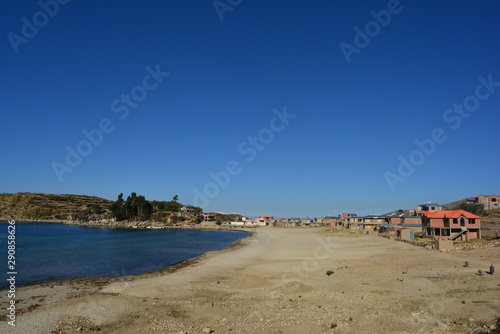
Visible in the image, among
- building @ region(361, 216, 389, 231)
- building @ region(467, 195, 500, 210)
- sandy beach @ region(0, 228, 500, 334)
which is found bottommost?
sandy beach @ region(0, 228, 500, 334)

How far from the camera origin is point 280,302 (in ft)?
72.1

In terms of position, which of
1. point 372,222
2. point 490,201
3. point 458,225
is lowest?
point 372,222

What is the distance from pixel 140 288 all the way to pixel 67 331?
10.9 metres

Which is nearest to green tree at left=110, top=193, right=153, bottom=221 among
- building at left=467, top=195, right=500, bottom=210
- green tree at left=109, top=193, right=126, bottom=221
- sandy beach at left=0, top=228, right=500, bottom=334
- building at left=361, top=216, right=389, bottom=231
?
green tree at left=109, top=193, right=126, bottom=221

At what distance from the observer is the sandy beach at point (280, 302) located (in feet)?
56.5

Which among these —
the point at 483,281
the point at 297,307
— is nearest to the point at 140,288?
the point at 297,307

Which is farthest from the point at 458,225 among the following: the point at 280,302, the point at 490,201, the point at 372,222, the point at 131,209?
the point at 131,209

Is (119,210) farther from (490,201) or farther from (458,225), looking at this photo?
(490,201)

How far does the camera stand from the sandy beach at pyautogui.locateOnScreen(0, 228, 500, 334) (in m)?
17.2

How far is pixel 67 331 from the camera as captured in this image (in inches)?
703

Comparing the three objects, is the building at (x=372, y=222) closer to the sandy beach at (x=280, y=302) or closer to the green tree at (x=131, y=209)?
the sandy beach at (x=280, y=302)

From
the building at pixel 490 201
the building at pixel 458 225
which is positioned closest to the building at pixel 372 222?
the building at pixel 458 225

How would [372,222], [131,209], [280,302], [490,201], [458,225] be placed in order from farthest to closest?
[131,209]
[490,201]
[372,222]
[458,225]
[280,302]

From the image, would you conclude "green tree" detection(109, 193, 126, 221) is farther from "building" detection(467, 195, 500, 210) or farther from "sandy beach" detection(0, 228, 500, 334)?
"building" detection(467, 195, 500, 210)
